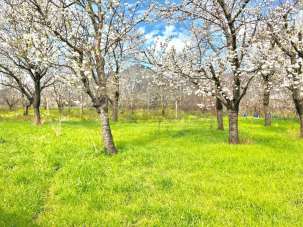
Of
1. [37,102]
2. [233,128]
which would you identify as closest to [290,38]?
[233,128]

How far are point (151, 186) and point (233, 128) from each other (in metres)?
8.11

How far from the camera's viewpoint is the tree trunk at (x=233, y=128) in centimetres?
1556

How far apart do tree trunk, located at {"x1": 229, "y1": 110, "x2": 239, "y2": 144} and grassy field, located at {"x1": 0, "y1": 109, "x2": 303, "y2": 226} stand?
5.25ft

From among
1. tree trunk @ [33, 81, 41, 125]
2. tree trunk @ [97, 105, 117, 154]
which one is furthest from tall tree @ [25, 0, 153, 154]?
tree trunk @ [33, 81, 41, 125]

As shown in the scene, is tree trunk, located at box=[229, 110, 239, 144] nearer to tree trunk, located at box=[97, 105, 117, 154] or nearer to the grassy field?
the grassy field

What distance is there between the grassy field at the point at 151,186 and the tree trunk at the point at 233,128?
5.25 feet

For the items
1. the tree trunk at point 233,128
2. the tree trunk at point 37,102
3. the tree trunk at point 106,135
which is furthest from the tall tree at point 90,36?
the tree trunk at point 37,102

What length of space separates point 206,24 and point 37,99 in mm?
15158

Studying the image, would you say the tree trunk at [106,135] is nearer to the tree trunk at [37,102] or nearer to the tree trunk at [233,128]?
the tree trunk at [233,128]

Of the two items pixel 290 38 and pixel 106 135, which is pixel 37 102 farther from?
pixel 290 38

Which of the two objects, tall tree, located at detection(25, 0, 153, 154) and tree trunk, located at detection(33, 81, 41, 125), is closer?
tall tree, located at detection(25, 0, 153, 154)

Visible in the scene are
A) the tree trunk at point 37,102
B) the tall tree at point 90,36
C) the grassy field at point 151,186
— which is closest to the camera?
the grassy field at point 151,186

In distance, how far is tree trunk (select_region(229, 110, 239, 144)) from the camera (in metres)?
15.6

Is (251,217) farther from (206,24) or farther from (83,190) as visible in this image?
(206,24)
